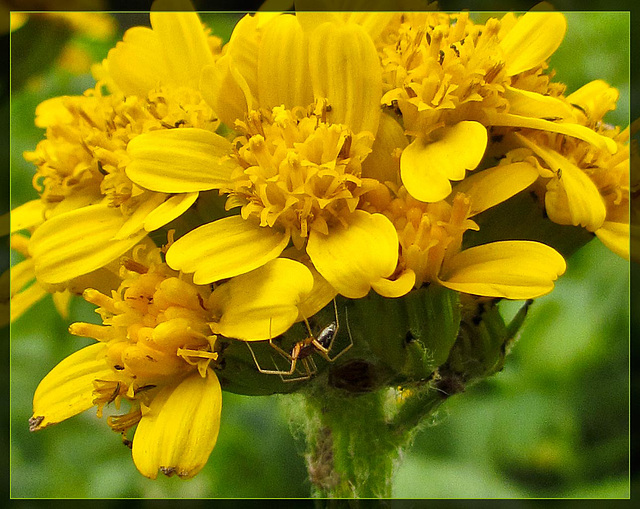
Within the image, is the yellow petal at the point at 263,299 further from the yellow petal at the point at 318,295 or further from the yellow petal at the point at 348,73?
Result: the yellow petal at the point at 348,73

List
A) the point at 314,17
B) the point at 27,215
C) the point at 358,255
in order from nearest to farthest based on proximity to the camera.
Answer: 1. the point at 358,255
2. the point at 314,17
3. the point at 27,215

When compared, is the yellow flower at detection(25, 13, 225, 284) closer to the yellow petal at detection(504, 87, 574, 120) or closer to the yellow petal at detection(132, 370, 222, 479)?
the yellow petal at detection(132, 370, 222, 479)

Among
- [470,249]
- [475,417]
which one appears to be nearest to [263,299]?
[470,249]

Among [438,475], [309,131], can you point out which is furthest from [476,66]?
[438,475]

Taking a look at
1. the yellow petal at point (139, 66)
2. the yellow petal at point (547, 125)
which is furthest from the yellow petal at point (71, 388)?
the yellow petal at point (547, 125)

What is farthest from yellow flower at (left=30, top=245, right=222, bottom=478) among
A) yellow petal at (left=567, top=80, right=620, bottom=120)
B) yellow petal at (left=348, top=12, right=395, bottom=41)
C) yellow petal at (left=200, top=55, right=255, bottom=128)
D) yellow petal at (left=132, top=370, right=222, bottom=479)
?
yellow petal at (left=567, top=80, right=620, bottom=120)

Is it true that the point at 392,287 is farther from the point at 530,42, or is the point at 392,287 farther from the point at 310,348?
the point at 530,42

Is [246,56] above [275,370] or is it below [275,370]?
above

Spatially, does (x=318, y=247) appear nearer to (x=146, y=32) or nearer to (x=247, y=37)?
(x=247, y=37)
